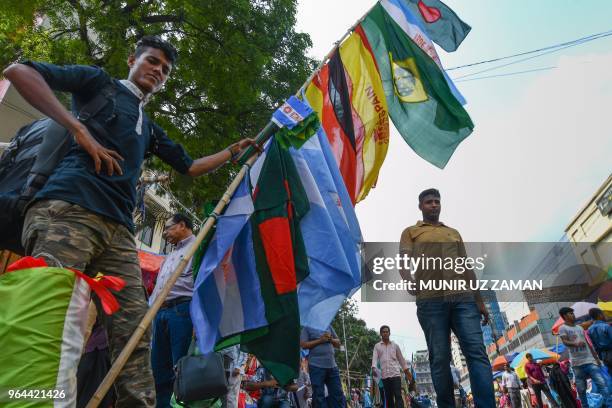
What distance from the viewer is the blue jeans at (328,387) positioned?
18.2 ft

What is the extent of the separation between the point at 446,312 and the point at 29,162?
3.02 metres

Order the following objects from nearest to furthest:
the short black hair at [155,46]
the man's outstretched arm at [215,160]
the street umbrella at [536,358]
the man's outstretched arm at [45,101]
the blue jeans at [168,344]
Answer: the man's outstretched arm at [45,101] → the short black hair at [155,46] → the man's outstretched arm at [215,160] → the blue jeans at [168,344] → the street umbrella at [536,358]

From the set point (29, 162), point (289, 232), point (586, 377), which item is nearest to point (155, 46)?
point (29, 162)

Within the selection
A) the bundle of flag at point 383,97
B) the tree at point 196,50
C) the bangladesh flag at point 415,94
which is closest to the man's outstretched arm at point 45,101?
the bundle of flag at point 383,97

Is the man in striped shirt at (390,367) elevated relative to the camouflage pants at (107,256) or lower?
elevated

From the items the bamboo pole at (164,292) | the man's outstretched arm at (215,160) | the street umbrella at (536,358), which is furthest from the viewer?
the street umbrella at (536,358)

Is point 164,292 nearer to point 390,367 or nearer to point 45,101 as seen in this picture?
point 45,101

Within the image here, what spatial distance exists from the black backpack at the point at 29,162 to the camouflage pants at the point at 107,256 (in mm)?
147

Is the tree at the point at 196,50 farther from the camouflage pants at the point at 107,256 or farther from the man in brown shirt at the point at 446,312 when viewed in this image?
the camouflage pants at the point at 107,256

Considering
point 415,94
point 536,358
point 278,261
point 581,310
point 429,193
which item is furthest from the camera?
point 536,358

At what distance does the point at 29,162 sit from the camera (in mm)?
1939

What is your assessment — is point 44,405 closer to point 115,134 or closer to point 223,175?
point 115,134

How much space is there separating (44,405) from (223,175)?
25.9 feet

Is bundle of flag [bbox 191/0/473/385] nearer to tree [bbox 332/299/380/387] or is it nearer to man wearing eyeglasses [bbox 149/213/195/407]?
man wearing eyeglasses [bbox 149/213/195/407]
